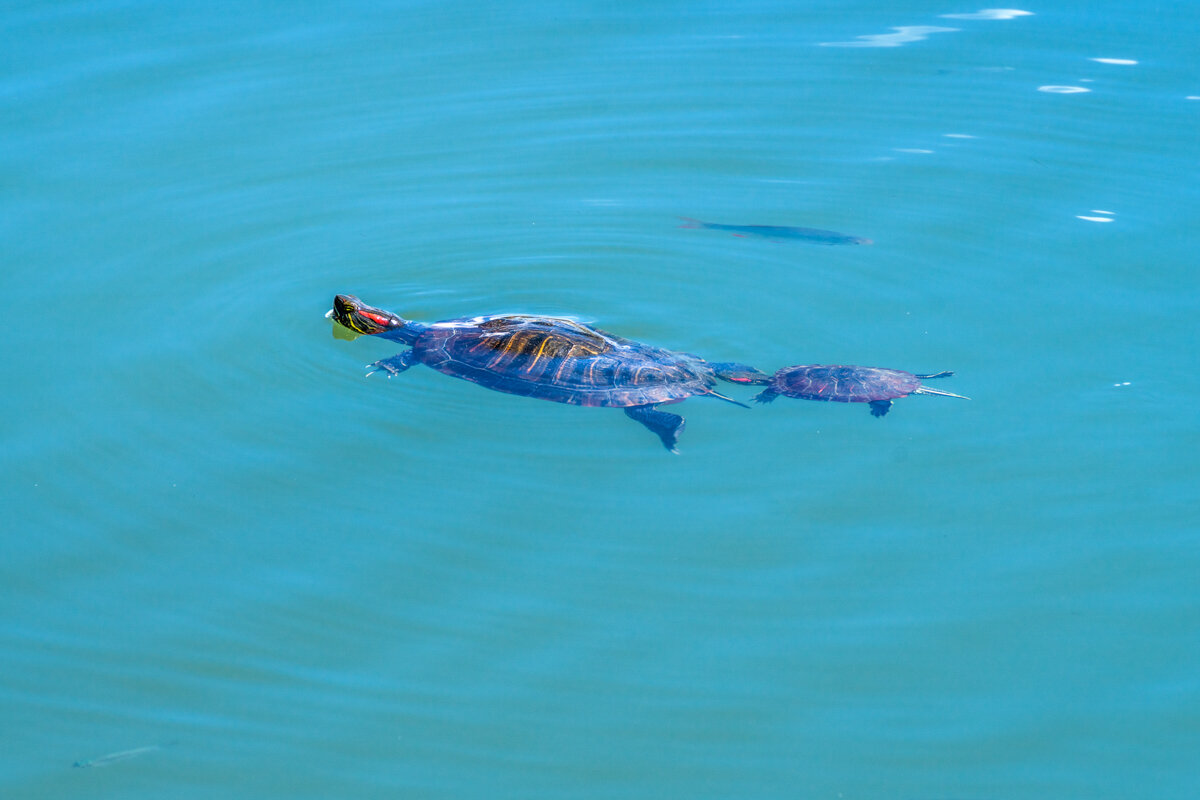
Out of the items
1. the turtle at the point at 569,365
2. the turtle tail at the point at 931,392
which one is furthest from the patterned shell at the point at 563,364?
the turtle tail at the point at 931,392

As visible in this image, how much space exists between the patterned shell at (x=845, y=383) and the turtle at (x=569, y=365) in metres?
0.20

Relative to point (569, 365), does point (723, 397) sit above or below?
below

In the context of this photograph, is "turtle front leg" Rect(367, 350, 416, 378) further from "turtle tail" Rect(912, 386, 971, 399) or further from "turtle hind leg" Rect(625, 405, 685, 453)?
"turtle tail" Rect(912, 386, 971, 399)

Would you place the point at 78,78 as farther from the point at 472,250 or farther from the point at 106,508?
the point at 106,508

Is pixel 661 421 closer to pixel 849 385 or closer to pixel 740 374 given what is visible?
pixel 740 374

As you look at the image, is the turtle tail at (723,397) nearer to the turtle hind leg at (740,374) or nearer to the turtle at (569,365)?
the turtle at (569,365)

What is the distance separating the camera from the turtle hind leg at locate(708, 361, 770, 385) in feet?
16.0

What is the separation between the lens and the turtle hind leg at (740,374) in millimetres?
4887

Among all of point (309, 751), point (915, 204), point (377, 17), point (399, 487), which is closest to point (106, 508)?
point (399, 487)

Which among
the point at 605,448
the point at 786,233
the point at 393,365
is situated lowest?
the point at 605,448

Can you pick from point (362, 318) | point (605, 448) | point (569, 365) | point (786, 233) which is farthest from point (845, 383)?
point (362, 318)

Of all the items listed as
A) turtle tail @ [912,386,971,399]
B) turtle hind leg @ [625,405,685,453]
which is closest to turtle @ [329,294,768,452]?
turtle hind leg @ [625,405,685,453]

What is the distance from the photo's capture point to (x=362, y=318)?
5.41 m

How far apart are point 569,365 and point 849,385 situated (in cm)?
128
